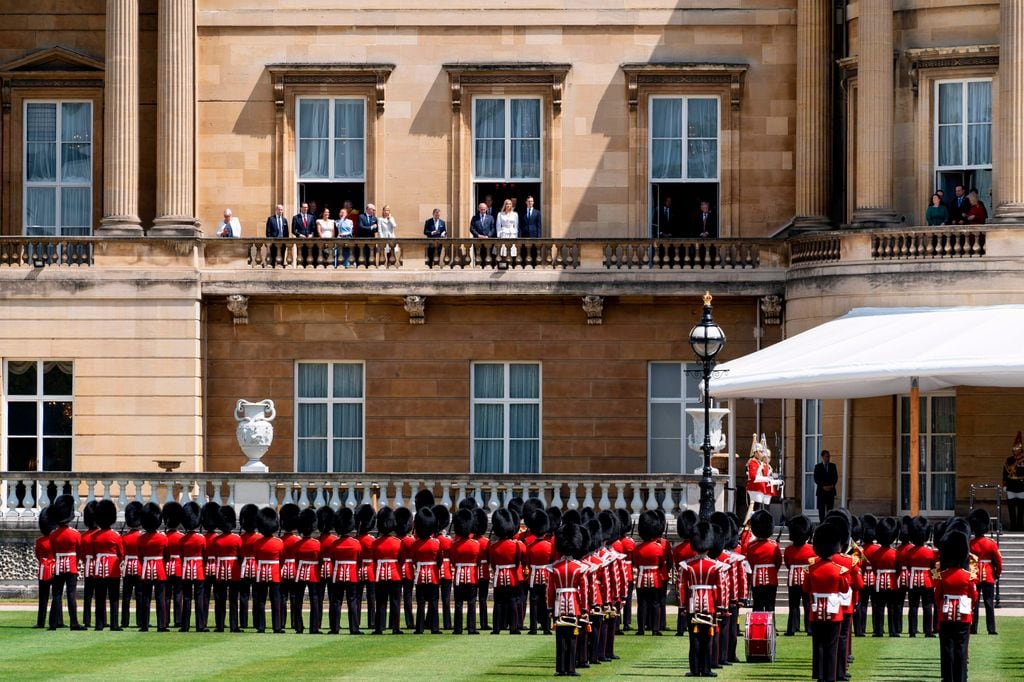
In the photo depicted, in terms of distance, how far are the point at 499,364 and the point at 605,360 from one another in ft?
6.06

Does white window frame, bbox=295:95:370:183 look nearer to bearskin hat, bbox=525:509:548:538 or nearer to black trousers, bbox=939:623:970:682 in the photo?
bearskin hat, bbox=525:509:548:538

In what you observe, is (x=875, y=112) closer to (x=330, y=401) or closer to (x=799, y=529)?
(x=330, y=401)

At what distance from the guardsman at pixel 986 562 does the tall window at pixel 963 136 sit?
11.7m

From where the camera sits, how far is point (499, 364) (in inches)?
1763

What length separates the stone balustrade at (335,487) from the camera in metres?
38.2

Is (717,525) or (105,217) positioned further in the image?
(105,217)

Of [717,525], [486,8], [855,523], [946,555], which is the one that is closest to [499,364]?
[486,8]

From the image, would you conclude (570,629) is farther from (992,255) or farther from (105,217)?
(105,217)

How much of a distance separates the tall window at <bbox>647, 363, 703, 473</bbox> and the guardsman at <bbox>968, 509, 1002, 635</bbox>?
1213 cm

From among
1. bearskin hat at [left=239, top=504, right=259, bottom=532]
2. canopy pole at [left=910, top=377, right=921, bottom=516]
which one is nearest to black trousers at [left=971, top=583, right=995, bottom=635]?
canopy pole at [left=910, top=377, right=921, bottom=516]

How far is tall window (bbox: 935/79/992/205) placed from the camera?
43031 millimetres

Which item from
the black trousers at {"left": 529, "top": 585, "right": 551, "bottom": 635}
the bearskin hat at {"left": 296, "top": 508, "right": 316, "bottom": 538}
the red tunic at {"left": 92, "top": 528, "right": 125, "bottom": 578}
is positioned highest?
the bearskin hat at {"left": 296, "top": 508, "right": 316, "bottom": 538}

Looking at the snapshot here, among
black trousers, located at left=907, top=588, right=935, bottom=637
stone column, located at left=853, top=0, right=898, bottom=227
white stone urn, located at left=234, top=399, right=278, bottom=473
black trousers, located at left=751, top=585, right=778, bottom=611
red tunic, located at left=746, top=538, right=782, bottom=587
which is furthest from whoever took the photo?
stone column, located at left=853, top=0, right=898, bottom=227

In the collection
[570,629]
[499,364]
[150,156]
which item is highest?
[150,156]
